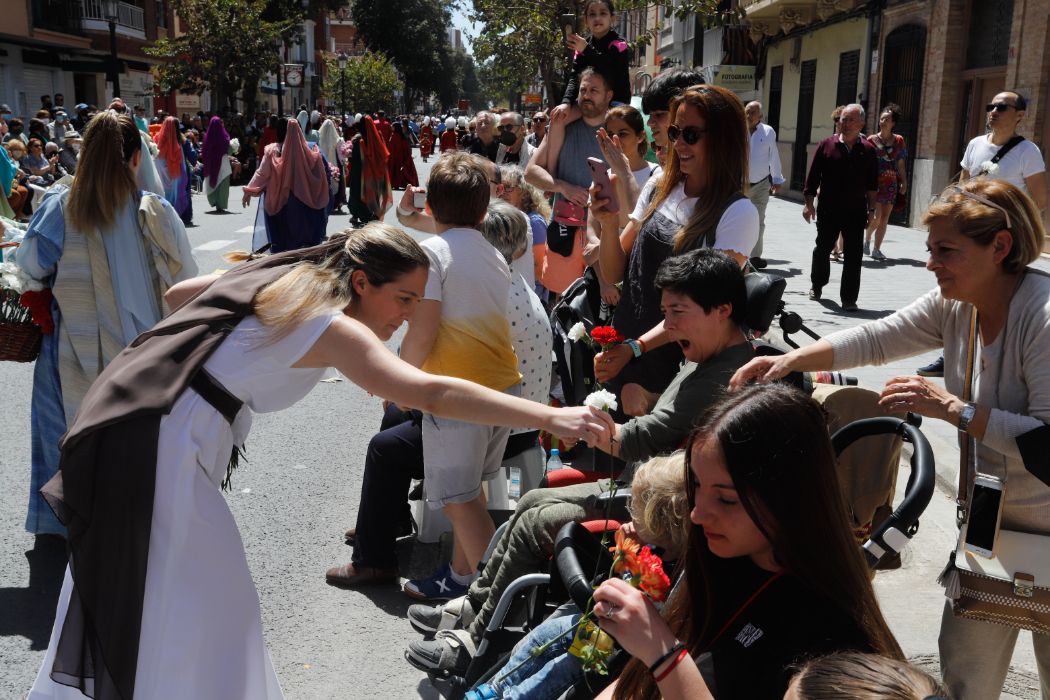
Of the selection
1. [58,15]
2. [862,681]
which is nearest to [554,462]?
[862,681]

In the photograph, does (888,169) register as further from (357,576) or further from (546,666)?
(546,666)

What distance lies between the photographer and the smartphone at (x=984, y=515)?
2660 millimetres

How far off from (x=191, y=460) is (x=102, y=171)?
2.67 metres

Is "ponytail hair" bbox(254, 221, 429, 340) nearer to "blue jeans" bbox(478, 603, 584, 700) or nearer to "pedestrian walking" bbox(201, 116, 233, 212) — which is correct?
"blue jeans" bbox(478, 603, 584, 700)

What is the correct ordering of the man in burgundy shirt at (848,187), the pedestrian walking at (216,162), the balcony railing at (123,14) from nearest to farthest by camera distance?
the man in burgundy shirt at (848,187) → the pedestrian walking at (216,162) → the balcony railing at (123,14)

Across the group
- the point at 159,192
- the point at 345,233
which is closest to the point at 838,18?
the point at 159,192

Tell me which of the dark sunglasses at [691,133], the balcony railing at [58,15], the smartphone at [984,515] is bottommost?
the smartphone at [984,515]

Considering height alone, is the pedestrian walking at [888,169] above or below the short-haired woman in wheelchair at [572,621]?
above

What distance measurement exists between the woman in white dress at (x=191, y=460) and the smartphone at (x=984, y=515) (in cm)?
100

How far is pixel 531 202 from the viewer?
708 centimetres

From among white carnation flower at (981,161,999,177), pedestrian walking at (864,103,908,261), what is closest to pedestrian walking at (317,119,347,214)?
pedestrian walking at (864,103,908,261)

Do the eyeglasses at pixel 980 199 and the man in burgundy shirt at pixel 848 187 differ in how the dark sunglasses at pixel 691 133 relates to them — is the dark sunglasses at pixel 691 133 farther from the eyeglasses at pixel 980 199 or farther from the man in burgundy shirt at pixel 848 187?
the man in burgundy shirt at pixel 848 187

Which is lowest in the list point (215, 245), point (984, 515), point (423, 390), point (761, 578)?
point (215, 245)

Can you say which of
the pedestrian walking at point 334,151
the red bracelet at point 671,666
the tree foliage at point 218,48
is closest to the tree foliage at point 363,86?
the tree foliage at point 218,48
